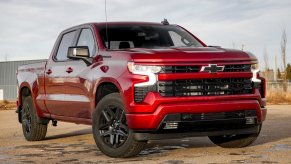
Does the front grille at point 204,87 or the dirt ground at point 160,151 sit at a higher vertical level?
the front grille at point 204,87

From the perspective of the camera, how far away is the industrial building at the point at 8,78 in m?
56.7

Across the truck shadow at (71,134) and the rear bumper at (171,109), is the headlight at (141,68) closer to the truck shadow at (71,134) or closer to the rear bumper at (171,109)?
the rear bumper at (171,109)

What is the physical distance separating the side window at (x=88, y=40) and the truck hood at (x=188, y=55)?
1.04 m

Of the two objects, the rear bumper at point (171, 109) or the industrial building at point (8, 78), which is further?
the industrial building at point (8, 78)

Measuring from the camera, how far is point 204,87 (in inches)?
265

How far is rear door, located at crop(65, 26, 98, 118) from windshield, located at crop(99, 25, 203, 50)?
275 mm

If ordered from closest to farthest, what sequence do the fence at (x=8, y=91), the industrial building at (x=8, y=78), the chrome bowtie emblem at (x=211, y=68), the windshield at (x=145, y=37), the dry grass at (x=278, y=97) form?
the chrome bowtie emblem at (x=211, y=68)
the windshield at (x=145, y=37)
the dry grass at (x=278, y=97)
the fence at (x=8, y=91)
the industrial building at (x=8, y=78)

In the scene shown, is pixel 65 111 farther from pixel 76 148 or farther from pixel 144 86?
pixel 144 86

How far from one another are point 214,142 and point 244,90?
1.46 m

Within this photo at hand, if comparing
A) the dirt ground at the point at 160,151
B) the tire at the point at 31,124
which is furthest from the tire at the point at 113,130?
the tire at the point at 31,124

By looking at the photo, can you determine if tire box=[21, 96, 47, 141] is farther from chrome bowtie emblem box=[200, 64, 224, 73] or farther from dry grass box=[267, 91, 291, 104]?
dry grass box=[267, 91, 291, 104]

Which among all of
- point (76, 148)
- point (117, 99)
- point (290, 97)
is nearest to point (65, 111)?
point (76, 148)

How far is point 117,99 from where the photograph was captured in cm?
686

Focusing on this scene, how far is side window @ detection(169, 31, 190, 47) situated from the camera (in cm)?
845
